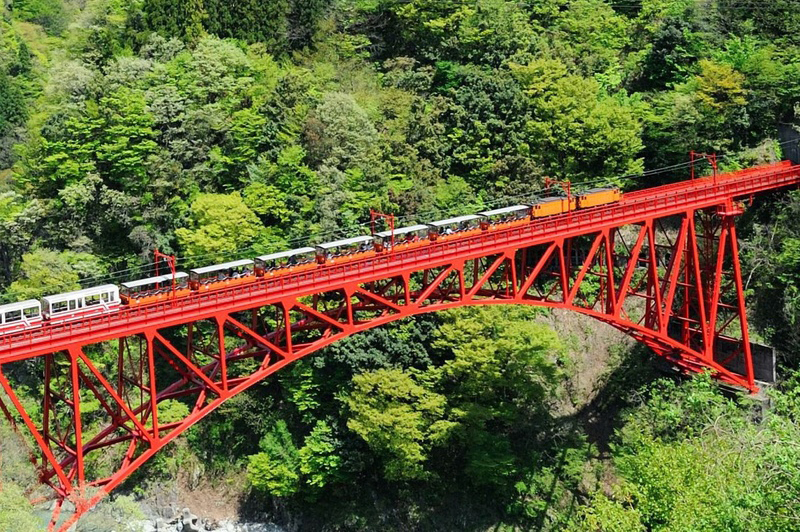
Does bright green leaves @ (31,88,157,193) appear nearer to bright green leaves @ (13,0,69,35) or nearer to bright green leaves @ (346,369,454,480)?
bright green leaves @ (346,369,454,480)

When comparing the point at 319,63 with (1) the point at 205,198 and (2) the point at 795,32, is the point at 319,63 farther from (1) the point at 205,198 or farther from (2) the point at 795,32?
(2) the point at 795,32

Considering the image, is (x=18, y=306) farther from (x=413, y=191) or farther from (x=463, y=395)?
(x=413, y=191)

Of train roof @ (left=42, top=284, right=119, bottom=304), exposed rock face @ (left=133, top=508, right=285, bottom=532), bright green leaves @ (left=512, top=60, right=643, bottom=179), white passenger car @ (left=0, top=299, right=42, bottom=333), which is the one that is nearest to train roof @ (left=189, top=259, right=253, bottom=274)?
train roof @ (left=42, top=284, right=119, bottom=304)

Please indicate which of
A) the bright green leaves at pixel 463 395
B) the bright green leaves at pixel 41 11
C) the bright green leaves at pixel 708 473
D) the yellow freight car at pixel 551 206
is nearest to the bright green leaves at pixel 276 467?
the bright green leaves at pixel 463 395

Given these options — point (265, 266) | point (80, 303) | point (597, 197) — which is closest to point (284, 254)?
point (265, 266)

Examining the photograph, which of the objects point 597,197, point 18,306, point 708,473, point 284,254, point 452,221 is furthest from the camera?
point 597,197

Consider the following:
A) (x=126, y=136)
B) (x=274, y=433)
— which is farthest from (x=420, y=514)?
(x=126, y=136)
